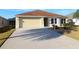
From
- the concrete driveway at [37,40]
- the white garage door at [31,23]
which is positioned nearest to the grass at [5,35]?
the concrete driveway at [37,40]

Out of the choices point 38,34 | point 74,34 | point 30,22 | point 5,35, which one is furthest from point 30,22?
point 74,34

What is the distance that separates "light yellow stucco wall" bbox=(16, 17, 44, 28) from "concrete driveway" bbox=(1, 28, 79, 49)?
0.54 metres

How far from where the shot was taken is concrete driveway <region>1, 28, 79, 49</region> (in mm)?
11809

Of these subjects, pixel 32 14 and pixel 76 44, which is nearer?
pixel 76 44

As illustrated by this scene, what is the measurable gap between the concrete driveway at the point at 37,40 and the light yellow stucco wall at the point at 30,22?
54cm

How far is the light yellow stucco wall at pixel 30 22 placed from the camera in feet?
46.1

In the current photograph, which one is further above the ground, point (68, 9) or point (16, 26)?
point (68, 9)

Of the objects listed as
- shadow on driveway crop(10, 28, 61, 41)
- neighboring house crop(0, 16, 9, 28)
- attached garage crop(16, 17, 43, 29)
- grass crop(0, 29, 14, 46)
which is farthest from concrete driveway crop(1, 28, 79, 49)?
neighboring house crop(0, 16, 9, 28)

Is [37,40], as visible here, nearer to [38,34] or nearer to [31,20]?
[38,34]

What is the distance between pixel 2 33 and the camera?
12664 mm

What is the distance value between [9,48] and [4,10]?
2464mm
